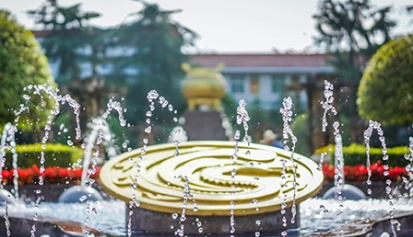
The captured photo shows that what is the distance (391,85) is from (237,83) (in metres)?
20.3

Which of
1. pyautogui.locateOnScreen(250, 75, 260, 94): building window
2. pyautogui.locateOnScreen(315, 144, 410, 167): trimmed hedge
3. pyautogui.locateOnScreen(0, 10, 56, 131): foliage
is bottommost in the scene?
pyautogui.locateOnScreen(315, 144, 410, 167): trimmed hedge

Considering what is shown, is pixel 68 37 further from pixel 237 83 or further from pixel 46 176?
pixel 46 176

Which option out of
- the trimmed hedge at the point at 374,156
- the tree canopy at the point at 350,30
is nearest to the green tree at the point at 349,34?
the tree canopy at the point at 350,30

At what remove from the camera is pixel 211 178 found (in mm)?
4965

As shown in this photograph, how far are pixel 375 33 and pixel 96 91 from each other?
10.2 m

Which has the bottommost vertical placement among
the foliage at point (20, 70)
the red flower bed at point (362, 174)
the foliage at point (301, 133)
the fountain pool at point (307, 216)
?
the fountain pool at point (307, 216)

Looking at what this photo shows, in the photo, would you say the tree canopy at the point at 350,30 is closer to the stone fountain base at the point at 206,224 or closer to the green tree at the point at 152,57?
the green tree at the point at 152,57

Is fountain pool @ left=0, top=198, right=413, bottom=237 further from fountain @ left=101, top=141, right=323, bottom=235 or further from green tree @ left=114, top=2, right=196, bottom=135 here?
green tree @ left=114, top=2, right=196, bottom=135

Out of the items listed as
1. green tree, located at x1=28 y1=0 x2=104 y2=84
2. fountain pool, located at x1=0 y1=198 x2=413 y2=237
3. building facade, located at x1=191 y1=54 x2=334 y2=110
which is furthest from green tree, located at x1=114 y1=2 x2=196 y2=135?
fountain pool, located at x1=0 y1=198 x2=413 y2=237

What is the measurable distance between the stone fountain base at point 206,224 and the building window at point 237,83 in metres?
29.9

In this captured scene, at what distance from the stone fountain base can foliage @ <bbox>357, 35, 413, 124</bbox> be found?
34.4ft

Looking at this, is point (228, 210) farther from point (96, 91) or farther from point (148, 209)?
point (96, 91)

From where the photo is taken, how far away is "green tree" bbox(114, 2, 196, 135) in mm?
24766

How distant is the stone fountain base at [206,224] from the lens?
15.0 feet
